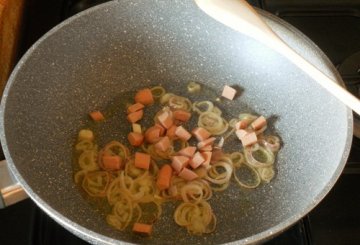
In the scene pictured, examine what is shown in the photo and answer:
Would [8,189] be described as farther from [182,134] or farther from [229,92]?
[229,92]

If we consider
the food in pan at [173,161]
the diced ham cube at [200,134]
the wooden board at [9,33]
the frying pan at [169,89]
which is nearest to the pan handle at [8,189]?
the frying pan at [169,89]

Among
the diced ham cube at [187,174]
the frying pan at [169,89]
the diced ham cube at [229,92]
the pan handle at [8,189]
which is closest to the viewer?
the pan handle at [8,189]

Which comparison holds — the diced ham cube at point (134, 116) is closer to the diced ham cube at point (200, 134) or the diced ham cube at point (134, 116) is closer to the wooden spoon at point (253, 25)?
the diced ham cube at point (200, 134)

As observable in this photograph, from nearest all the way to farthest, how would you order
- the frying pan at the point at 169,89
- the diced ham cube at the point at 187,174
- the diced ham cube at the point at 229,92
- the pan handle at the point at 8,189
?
the pan handle at the point at 8,189, the frying pan at the point at 169,89, the diced ham cube at the point at 187,174, the diced ham cube at the point at 229,92

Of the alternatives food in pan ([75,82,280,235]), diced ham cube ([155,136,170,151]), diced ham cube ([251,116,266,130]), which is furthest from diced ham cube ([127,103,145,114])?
diced ham cube ([251,116,266,130])

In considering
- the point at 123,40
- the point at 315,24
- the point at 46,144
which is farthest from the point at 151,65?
the point at 315,24

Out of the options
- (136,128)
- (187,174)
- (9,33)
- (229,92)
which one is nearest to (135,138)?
(136,128)

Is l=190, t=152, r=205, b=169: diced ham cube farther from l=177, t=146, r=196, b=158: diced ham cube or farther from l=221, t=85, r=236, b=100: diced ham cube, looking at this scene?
l=221, t=85, r=236, b=100: diced ham cube
